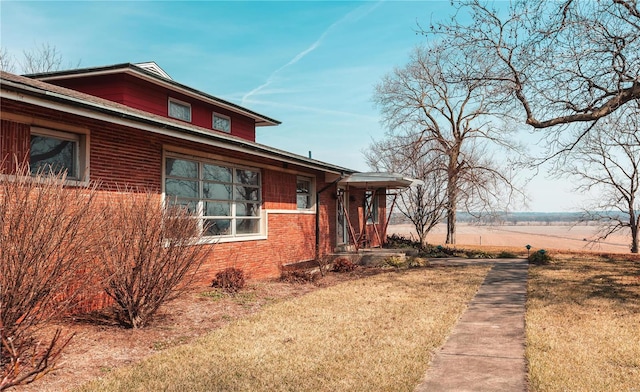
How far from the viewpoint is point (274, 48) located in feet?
44.7

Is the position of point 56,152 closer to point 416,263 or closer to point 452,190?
point 416,263

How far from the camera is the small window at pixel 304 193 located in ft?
46.5

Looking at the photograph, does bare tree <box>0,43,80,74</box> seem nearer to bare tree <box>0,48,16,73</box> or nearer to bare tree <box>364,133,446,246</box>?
bare tree <box>0,48,16,73</box>

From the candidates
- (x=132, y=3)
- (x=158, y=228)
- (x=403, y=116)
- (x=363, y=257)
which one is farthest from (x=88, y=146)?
(x=403, y=116)

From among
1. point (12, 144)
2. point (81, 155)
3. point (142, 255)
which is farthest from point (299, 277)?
point (12, 144)

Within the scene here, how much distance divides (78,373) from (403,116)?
2757cm

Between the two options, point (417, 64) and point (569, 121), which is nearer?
point (569, 121)

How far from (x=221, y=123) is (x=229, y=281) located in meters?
8.48

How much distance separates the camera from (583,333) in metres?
6.35

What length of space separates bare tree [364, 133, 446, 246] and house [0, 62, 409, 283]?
11.8 ft

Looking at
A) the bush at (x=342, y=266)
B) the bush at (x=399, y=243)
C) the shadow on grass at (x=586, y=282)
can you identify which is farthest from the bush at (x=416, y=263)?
the bush at (x=399, y=243)

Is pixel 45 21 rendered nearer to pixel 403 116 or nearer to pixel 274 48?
pixel 274 48

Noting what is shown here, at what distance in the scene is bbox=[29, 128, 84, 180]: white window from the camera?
20.6ft

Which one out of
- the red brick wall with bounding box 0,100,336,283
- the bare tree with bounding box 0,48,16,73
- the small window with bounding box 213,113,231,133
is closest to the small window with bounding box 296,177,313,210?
the red brick wall with bounding box 0,100,336,283
